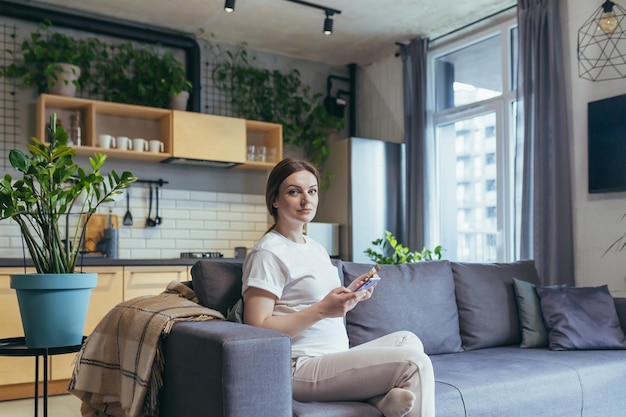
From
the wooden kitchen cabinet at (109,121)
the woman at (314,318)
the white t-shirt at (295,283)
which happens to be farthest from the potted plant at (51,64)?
the white t-shirt at (295,283)

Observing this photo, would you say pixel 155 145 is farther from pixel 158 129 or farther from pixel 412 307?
pixel 412 307

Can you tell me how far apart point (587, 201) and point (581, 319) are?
1.34 meters

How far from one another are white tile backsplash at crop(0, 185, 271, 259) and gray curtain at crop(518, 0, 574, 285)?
2.37 m

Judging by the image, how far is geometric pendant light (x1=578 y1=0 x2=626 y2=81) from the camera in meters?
4.05

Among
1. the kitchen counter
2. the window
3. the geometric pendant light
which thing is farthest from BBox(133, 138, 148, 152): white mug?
the geometric pendant light

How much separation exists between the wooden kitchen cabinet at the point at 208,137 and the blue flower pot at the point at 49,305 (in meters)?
2.84

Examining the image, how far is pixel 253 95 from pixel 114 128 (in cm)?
131

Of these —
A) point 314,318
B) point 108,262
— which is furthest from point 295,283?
point 108,262

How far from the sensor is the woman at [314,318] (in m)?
2.01

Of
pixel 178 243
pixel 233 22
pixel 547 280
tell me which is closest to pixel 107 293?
pixel 178 243

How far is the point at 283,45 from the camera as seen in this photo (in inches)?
232

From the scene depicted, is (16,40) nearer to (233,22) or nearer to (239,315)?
(233,22)

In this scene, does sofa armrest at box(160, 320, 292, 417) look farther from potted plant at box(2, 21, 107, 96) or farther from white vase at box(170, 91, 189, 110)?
white vase at box(170, 91, 189, 110)

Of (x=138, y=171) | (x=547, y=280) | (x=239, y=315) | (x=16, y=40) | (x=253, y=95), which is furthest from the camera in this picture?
(x=253, y=95)
